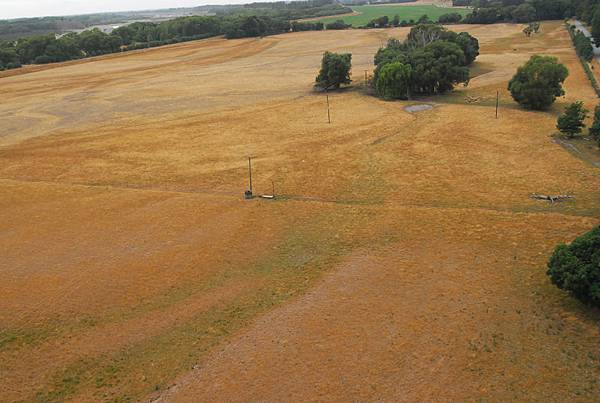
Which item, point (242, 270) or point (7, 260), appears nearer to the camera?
point (242, 270)

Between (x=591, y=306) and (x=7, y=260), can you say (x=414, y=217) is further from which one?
(x=7, y=260)

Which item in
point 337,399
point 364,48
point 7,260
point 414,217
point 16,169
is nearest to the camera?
point 337,399

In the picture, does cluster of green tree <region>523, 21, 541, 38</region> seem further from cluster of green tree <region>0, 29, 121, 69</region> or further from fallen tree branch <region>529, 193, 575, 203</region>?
cluster of green tree <region>0, 29, 121, 69</region>

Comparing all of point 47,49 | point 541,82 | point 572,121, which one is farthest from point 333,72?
point 47,49

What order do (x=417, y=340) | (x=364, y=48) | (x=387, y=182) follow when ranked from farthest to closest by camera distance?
(x=364, y=48)
(x=387, y=182)
(x=417, y=340)

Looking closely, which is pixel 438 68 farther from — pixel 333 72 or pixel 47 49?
pixel 47 49

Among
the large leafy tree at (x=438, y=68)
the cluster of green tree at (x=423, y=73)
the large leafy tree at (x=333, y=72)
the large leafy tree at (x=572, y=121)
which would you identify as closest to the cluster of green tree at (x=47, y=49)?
the large leafy tree at (x=333, y=72)

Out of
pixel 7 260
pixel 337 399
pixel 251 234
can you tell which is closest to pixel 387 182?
pixel 251 234

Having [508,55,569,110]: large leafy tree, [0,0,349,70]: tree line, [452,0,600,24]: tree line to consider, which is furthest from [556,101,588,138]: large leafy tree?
[0,0,349,70]: tree line

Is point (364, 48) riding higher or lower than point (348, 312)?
higher
